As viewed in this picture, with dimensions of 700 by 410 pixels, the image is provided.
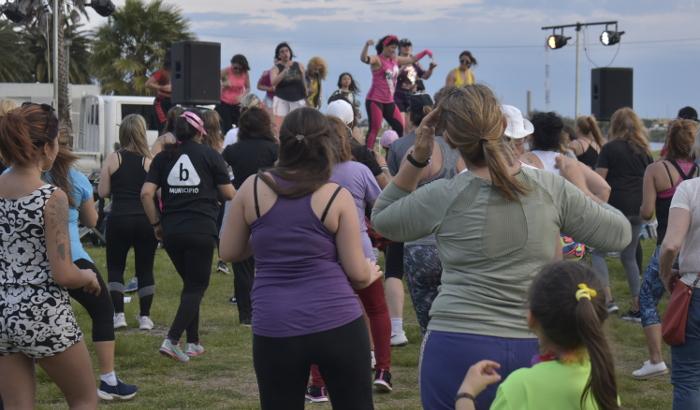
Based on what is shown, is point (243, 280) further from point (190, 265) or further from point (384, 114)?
point (384, 114)

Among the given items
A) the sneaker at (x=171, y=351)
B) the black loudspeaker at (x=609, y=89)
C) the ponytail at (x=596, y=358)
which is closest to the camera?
the ponytail at (x=596, y=358)

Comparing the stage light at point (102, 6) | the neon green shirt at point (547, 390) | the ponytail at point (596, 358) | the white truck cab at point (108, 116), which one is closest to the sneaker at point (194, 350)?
the neon green shirt at point (547, 390)

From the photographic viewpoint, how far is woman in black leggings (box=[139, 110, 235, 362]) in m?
7.36

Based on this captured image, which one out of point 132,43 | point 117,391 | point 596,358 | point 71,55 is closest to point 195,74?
point 117,391

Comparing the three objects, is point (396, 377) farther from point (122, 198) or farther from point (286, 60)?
point (286, 60)

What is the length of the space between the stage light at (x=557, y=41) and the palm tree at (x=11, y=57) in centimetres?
3031

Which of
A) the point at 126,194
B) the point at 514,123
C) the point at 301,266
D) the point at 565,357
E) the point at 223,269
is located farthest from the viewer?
the point at 223,269

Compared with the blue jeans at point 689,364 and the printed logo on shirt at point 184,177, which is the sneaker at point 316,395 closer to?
the printed logo on shirt at point 184,177

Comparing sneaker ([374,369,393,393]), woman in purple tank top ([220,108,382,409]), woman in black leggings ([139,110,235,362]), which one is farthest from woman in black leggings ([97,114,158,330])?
woman in purple tank top ([220,108,382,409])

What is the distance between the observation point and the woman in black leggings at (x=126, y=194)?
27.1ft

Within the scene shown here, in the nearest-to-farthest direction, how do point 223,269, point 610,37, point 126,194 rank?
point 126,194 → point 223,269 → point 610,37

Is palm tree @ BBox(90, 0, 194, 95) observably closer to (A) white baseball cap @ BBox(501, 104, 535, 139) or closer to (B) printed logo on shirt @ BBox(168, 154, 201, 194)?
(B) printed logo on shirt @ BBox(168, 154, 201, 194)

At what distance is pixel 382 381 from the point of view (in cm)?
675

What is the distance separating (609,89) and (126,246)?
498 inches
